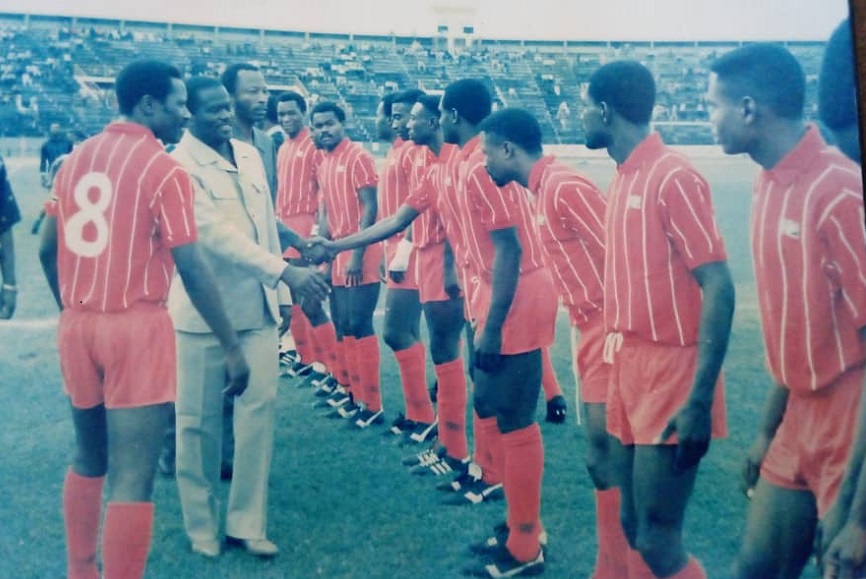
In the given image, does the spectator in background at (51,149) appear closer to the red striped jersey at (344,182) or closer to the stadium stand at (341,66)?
the stadium stand at (341,66)

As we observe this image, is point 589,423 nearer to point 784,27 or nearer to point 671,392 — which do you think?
point 671,392

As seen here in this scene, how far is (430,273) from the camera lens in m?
2.61

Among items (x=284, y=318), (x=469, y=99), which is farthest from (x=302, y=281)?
(x=469, y=99)

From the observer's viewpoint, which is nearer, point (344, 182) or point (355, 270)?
point (344, 182)

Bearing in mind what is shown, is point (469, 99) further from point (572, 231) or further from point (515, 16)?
point (572, 231)

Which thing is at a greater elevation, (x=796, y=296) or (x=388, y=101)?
(x=388, y=101)

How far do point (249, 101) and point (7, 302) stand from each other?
82 centimetres

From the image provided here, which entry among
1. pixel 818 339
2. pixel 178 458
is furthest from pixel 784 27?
pixel 178 458

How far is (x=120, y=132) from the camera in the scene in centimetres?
189

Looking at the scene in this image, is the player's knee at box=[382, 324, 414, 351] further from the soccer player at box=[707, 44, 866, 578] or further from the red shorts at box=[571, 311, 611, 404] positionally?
the soccer player at box=[707, 44, 866, 578]

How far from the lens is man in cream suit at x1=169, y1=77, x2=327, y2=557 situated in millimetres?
2035

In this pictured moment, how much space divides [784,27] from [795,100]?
32cm

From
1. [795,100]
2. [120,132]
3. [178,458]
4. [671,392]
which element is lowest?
[178,458]

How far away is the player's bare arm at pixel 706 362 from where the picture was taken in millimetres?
1715
